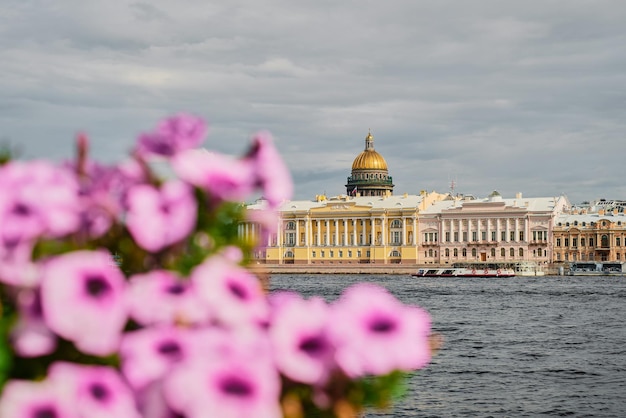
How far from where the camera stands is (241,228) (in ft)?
5.32

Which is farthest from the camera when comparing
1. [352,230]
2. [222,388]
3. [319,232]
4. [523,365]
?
[319,232]

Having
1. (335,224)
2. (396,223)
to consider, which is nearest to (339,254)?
(335,224)

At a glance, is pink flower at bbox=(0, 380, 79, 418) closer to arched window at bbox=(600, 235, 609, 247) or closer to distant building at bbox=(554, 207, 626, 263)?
distant building at bbox=(554, 207, 626, 263)

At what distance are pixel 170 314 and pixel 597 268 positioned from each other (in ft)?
256

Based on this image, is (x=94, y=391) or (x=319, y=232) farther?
(x=319, y=232)

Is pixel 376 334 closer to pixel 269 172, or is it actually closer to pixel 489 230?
pixel 269 172

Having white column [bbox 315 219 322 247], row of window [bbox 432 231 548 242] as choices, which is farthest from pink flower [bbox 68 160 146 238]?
white column [bbox 315 219 322 247]

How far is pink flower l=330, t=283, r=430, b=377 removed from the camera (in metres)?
1.30

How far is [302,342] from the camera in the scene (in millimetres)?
1326

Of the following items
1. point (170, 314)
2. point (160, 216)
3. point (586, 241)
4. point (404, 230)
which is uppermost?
point (404, 230)

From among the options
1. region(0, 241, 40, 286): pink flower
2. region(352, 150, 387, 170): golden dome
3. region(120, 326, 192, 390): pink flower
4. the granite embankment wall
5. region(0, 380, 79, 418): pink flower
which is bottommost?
the granite embankment wall

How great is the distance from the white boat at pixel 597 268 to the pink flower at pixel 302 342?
76.9m

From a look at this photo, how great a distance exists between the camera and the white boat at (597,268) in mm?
75250

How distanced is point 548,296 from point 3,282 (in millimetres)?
47520
